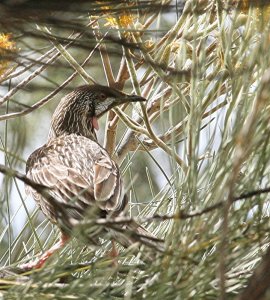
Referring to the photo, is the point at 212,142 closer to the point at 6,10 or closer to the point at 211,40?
the point at 6,10

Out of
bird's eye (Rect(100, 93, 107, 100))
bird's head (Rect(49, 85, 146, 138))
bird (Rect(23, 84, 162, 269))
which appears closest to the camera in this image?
bird (Rect(23, 84, 162, 269))

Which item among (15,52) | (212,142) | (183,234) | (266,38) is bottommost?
(183,234)

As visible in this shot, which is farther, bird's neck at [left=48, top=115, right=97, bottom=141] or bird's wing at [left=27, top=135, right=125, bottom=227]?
bird's neck at [left=48, top=115, right=97, bottom=141]

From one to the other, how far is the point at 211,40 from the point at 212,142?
75 cm

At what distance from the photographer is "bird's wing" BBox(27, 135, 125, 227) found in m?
3.03

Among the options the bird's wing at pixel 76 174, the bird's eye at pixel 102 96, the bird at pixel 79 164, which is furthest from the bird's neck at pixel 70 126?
the bird's wing at pixel 76 174

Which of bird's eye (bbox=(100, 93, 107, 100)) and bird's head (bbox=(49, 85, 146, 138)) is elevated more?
bird's eye (bbox=(100, 93, 107, 100))

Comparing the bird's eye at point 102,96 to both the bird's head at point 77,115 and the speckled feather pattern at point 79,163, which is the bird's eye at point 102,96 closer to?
the speckled feather pattern at point 79,163

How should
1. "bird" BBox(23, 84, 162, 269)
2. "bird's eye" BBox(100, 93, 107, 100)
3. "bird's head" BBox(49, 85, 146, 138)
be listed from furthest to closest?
"bird's head" BBox(49, 85, 146, 138)
"bird's eye" BBox(100, 93, 107, 100)
"bird" BBox(23, 84, 162, 269)

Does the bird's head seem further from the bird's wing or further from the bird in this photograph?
the bird's wing

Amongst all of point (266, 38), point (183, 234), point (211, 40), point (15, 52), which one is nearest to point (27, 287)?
point (183, 234)

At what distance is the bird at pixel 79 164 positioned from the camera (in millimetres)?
2973

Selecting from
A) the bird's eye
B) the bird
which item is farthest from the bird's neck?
the bird's eye

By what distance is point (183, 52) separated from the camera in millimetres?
2094
